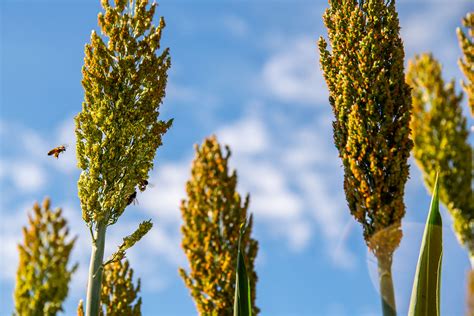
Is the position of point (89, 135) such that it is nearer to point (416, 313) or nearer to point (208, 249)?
point (208, 249)

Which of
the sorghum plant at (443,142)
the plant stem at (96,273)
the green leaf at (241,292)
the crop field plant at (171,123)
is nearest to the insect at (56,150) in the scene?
the crop field plant at (171,123)

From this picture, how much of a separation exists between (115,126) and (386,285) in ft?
12.5

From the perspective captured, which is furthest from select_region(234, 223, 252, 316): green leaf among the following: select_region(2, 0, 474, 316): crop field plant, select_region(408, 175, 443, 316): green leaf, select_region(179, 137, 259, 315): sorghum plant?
select_region(179, 137, 259, 315): sorghum plant

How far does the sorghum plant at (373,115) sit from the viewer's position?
7.13 meters

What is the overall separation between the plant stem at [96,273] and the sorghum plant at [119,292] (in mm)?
2307

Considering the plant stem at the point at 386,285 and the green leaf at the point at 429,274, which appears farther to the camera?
the plant stem at the point at 386,285

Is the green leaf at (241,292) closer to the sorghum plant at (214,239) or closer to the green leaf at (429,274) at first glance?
the green leaf at (429,274)

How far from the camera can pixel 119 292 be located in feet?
30.8

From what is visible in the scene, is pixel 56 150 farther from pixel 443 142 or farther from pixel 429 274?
pixel 443 142

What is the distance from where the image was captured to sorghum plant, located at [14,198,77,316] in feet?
15.8

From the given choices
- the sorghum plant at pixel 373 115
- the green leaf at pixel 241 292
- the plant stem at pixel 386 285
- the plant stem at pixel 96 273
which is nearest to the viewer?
the green leaf at pixel 241 292

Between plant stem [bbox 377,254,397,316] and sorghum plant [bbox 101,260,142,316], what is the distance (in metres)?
4.12

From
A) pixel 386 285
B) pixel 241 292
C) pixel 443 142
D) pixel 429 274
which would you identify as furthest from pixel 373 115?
pixel 443 142

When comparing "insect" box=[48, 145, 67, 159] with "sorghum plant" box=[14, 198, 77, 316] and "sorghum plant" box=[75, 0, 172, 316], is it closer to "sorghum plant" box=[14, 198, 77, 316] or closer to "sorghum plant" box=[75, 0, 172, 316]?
"sorghum plant" box=[75, 0, 172, 316]
